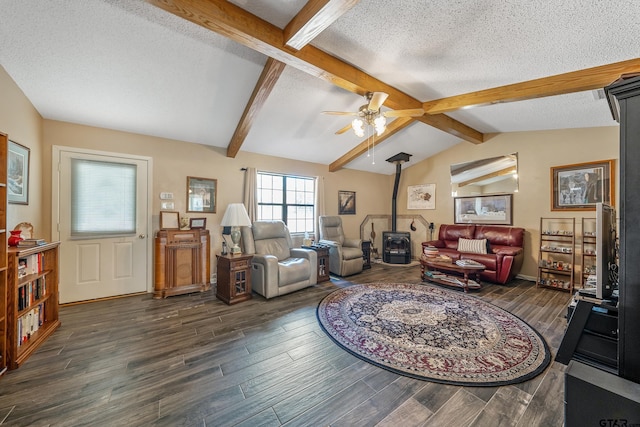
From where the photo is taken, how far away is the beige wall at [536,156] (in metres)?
3.78

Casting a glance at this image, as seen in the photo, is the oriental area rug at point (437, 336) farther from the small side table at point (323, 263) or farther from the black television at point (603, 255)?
the black television at point (603, 255)

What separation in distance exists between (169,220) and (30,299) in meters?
1.67

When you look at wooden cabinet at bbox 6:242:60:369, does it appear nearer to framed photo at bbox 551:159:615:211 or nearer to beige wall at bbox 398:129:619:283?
beige wall at bbox 398:129:619:283

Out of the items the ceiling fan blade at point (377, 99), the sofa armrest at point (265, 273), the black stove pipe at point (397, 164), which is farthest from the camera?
the black stove pipe at point (397, 164)

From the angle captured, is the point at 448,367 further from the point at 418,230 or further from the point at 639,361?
the point at 418,230

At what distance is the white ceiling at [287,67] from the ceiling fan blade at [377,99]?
1.10 ft

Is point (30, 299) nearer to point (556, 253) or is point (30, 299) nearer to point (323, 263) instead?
point (323, 263)

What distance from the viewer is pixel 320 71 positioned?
2467 mm

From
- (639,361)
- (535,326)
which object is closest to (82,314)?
(639,361)

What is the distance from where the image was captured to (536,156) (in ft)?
14.3

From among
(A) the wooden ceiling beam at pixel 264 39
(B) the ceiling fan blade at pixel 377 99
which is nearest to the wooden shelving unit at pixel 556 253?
(A) the wooden ceiling beam at pixel 264 39

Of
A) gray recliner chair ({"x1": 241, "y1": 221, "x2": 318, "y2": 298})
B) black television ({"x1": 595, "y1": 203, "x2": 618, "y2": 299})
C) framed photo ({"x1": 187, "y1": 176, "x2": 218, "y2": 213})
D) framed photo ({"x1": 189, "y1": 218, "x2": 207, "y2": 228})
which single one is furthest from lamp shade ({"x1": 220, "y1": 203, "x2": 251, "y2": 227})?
black television ({"x1": 595, "y1": 203, "x2": 618, "y2": 299})

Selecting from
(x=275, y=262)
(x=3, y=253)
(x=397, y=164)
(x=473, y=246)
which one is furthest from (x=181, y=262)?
(x=473, y=246)

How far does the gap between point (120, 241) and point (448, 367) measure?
13.9ft
